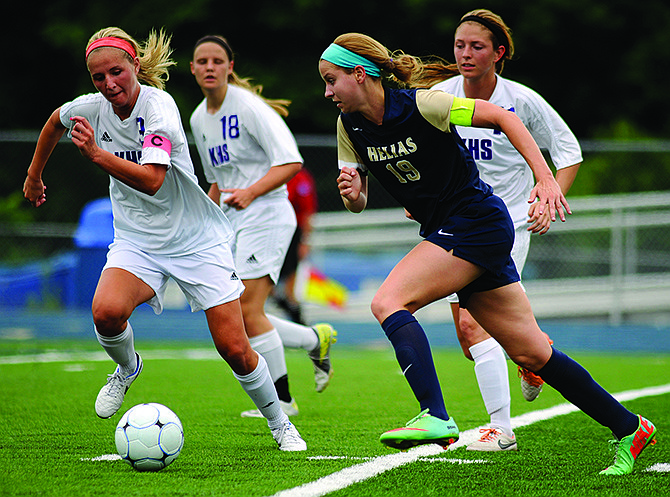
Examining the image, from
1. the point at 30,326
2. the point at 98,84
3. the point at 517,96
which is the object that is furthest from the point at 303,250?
the point at 98,84

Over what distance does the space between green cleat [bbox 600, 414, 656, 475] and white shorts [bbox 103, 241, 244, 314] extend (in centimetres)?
191

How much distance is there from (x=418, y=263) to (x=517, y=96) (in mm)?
1781

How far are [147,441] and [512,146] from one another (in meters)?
2.60

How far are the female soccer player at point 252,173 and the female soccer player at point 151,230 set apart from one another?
1.01 meters

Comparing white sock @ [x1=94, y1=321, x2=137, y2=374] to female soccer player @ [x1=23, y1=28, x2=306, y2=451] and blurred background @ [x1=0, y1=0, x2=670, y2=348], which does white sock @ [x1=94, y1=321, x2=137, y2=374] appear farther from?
blurred background @ [x1=0, y1=0, x2=670, y2=348]

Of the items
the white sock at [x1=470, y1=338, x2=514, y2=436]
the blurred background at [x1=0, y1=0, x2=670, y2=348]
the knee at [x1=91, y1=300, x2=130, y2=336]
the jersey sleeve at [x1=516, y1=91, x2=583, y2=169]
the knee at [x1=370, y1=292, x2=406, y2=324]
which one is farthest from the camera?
the blurred background at [x1=0, y1=0, x2=670, y2=348]

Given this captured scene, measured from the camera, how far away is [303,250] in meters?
11.9

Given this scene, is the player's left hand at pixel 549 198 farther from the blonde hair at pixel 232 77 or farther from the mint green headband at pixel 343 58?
the blonde hair at pixel 232 77

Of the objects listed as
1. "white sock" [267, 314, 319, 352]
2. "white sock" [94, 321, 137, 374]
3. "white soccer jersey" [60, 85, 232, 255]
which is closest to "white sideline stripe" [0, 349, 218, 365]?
"white sock" [267, 314, 319, 352]

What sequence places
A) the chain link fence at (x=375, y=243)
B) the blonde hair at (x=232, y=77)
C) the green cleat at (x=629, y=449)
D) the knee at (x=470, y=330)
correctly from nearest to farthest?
the green cleat at (x=629, y=449), the knee at (x=470, y=330), the blonde hair at (x=232, y=77), the chain link fence at (x=375, y=243)

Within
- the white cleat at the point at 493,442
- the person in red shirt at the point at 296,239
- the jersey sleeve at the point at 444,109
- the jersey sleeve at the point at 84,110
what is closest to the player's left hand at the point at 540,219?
the jersey sleeve at the point at 444,109

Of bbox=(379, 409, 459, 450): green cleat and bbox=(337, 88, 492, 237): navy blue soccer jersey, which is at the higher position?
bbox=(337, 88, 492, 237): navy blue soccer jersey

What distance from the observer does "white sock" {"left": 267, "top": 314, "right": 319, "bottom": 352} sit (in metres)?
6.05

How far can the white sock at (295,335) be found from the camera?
6.05 metres
